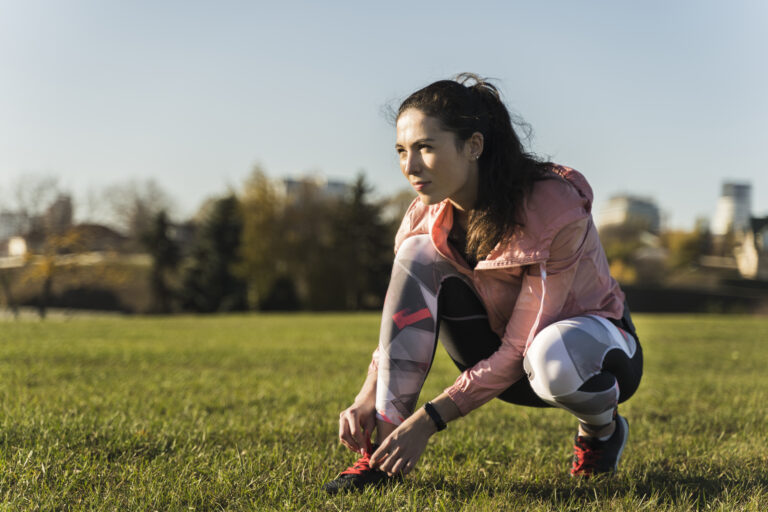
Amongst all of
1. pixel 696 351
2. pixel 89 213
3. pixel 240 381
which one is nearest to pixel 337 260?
pixel 89 213

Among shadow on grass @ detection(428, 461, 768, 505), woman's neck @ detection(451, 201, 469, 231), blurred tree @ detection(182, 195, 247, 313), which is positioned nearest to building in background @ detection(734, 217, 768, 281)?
blurred tree @ detection(182, 195, 247, 313)

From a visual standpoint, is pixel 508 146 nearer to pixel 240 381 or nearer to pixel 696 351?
pixel 240 381

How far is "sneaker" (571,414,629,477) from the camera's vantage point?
8.32ft

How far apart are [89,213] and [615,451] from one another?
32680 mm

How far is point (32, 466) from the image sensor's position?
93.4 inches

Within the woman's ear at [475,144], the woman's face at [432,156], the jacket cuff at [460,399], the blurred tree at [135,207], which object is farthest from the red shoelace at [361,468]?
the blurred tree at [135,207]

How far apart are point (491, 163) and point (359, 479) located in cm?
119

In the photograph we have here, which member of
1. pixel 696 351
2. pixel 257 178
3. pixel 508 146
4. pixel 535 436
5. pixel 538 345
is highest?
pixel 257 178

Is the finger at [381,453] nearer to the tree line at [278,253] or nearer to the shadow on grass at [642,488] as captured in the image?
the shadow on grass at [642,488]

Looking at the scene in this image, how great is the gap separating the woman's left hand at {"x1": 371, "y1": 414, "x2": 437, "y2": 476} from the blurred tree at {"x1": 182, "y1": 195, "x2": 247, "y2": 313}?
38028 mm

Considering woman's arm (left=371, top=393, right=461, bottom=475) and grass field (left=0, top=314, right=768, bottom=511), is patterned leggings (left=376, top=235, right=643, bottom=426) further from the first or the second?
grass field (left=0, top=314, right=768, bottom=511)

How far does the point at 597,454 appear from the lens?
254cm

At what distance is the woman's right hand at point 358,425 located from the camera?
2.33 m

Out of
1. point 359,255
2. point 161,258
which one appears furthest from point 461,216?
point 161,258
